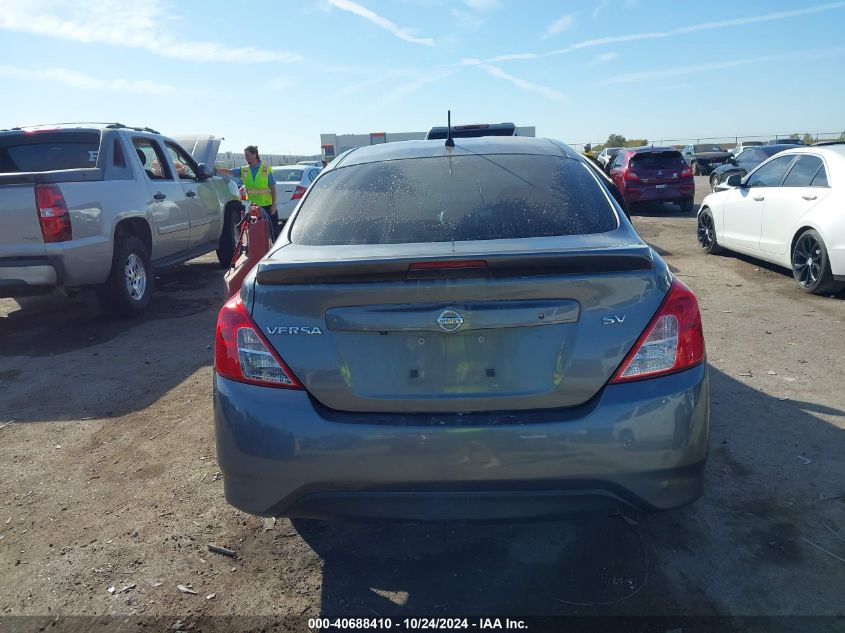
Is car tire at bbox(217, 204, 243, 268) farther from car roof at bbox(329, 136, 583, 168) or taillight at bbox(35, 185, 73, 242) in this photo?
car roof at bbox(329, 136, 583, 168)

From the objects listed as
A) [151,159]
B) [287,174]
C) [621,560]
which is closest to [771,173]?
[621,560]

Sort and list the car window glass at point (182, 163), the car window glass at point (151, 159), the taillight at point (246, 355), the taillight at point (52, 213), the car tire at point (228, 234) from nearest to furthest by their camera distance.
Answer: the taillight at point (246, 355) < the taillight at point (52, 213) < the car window glass at point (151, 159) < the car window glass at point (182, 163) < the car tire at point (228, 234)

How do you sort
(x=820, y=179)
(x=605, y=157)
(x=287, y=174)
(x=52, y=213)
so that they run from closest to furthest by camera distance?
1. (x=52, y=213)
2. (x=820, y=179)
3. (x=287, y=174)
4. (x=605, y=157)

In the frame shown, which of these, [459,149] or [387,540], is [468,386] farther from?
[459,149]

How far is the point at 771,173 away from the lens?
834cm

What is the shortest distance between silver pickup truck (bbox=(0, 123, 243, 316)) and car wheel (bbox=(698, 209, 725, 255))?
737 cm

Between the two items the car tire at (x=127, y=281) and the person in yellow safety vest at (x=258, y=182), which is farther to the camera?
the person in yellow safety vest at (x=258, y=182)

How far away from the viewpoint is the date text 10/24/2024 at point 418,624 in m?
2.41

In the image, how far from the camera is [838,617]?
2.38 m

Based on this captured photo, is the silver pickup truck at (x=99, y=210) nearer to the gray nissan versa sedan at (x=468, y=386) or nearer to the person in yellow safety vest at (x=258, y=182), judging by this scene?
the person in yellow safety vest at (x=258, y=182)

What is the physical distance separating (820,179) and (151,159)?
7.84 metres

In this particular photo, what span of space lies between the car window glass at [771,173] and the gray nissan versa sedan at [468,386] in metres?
6.85

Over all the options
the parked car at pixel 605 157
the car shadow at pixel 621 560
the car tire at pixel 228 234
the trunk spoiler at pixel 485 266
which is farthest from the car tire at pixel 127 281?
the parked car at pixel 605 157

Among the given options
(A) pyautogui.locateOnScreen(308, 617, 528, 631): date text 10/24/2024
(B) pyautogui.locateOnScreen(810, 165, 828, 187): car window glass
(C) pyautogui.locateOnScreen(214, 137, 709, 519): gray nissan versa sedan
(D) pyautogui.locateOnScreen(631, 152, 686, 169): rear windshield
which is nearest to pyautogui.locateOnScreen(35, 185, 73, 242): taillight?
(C) pyautogui.locateOnScreen(214, 137, 709, 519): gray nissan versa sedan
